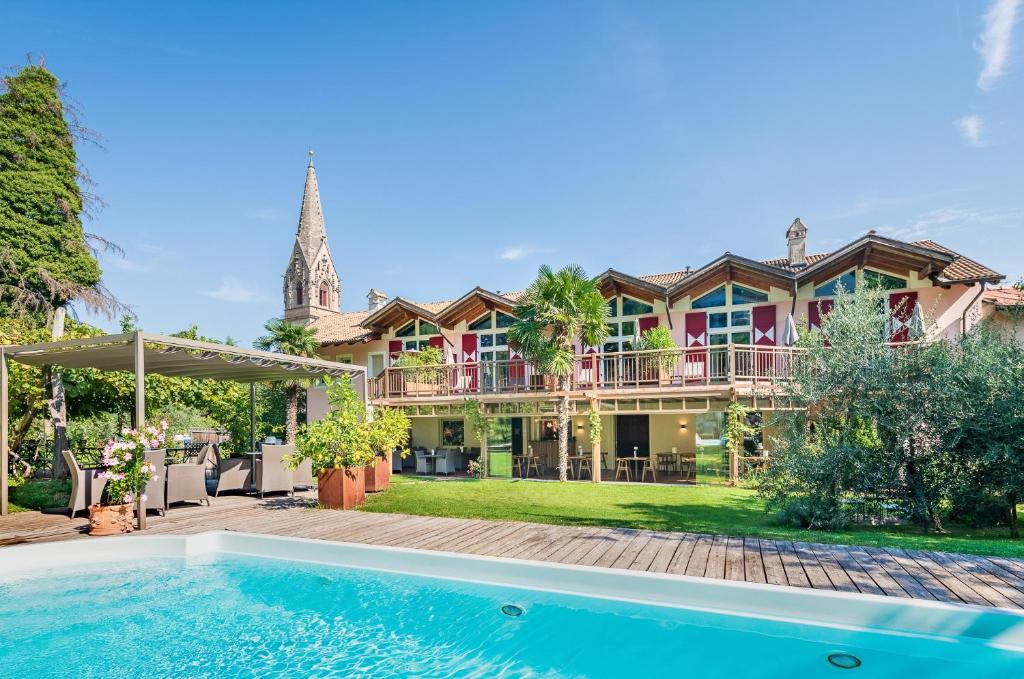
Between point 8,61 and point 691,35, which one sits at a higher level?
point 8,61

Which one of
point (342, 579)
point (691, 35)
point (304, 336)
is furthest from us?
point (304, 336)

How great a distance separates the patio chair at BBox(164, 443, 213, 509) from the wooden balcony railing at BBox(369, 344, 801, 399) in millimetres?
8212

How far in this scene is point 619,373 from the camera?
16.1 meters

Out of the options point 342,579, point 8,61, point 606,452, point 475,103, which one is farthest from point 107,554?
point 8,61

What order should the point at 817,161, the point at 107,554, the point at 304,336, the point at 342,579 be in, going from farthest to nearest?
1. the point at 304,336
2. the point at 817,161
3. the point at 107,554
4. the point at 342,579

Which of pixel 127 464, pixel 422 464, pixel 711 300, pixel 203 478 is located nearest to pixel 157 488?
pixel 203 478

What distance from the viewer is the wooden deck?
211 inches

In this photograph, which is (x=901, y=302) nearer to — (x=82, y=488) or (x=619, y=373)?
(x=619, y=373)

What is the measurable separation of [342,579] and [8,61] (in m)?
20.9

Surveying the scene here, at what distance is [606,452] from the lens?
19.7 metres

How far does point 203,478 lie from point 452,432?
1275 centimetres

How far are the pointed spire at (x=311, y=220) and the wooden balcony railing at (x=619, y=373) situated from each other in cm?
2270

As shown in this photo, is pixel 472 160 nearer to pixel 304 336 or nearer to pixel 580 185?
pixel 580 185

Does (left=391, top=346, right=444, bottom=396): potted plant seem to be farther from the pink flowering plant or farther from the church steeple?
the church steeple
